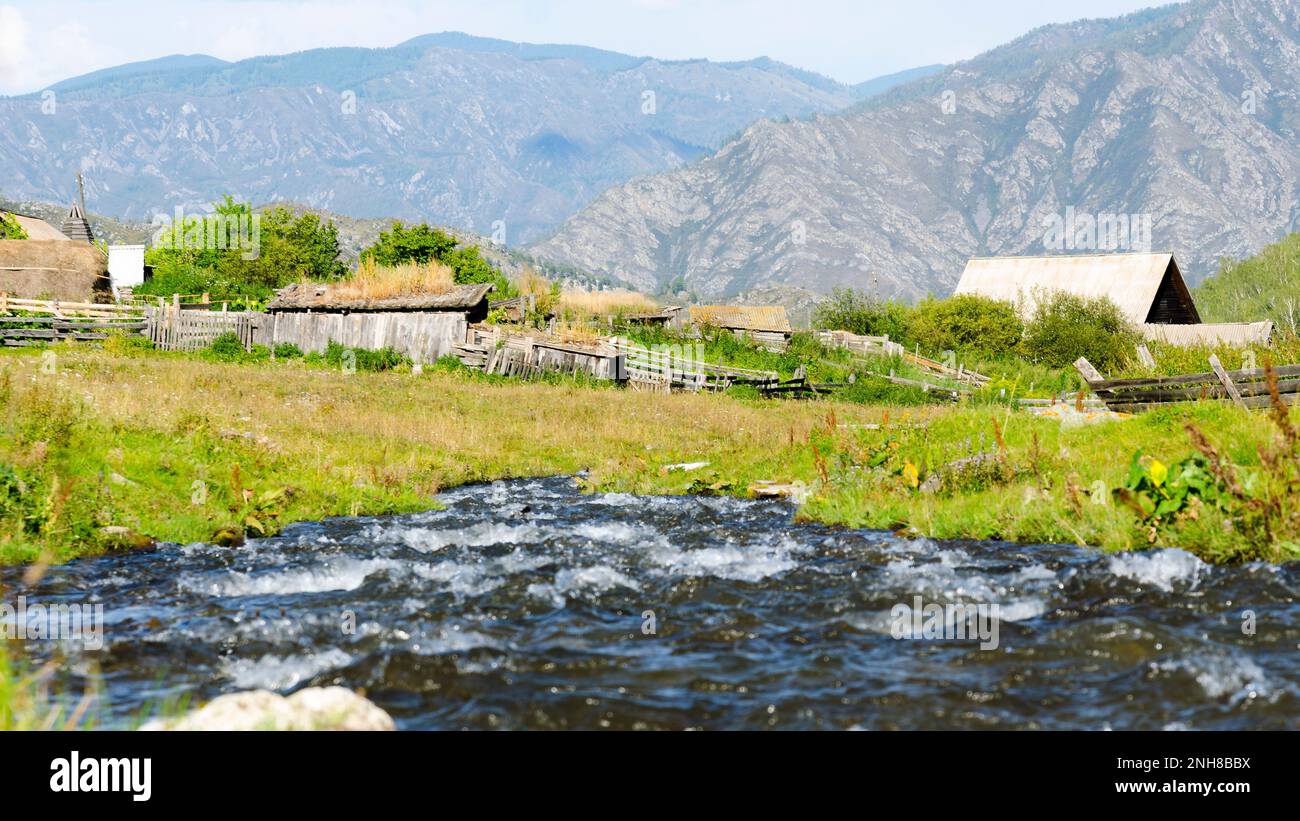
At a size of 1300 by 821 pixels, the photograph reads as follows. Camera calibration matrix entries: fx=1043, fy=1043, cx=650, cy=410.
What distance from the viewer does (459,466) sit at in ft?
68.8

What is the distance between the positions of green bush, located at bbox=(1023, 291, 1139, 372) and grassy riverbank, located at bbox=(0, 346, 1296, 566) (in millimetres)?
37269

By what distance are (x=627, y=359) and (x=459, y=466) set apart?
24.7 meters

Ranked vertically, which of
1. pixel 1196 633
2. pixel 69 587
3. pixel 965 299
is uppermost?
pixel 965 299

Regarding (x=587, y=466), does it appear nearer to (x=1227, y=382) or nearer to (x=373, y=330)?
(x=1227, y=382)

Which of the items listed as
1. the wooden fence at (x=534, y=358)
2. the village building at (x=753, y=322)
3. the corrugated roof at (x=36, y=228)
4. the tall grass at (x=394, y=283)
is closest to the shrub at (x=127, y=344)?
the tall grass at (x=394, y=283)

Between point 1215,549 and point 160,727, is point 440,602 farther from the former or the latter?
point 1215,549

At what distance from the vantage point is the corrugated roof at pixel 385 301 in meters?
45.6

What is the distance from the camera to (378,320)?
1850 inches

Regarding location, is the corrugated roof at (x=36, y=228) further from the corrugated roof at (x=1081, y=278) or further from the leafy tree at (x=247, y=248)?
the corrugated roof at (x=1081, y=278)

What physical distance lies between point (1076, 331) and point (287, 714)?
60.5 meters

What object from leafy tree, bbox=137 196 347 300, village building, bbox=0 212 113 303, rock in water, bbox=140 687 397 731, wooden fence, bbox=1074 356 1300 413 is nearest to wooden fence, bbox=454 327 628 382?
village building, bbox=0 212 113 303

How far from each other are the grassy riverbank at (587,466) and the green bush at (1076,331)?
37.3 m

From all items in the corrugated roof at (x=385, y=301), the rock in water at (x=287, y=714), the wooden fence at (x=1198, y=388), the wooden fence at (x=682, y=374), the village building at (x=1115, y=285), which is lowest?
the rock in water at (x=287, y=714)
